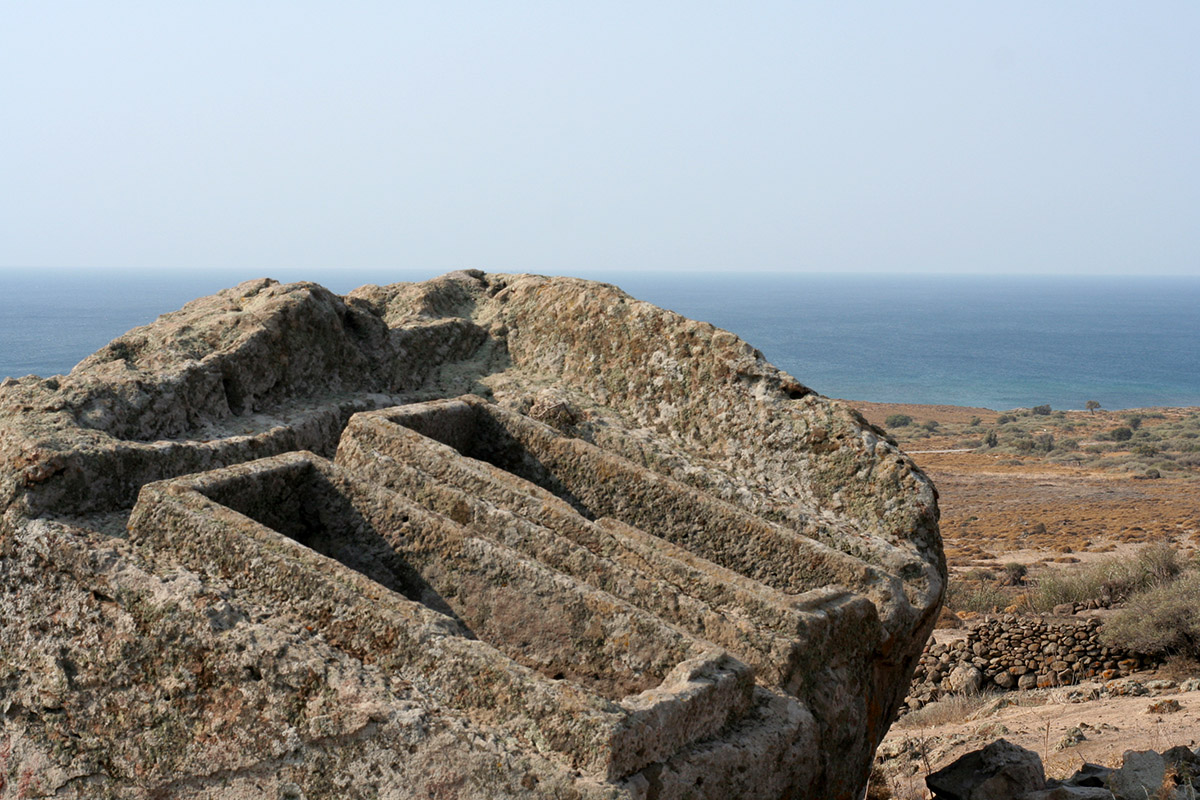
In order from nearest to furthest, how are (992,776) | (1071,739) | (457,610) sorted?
(457,610)
(992,776)
(1071,739)

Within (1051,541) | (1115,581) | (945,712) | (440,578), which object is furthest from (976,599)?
(440,578)

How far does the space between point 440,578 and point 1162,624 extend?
11.1m

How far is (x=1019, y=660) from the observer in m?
12.7

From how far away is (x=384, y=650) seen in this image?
14.6 feet

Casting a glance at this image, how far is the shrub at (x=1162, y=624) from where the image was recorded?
39.9 feet

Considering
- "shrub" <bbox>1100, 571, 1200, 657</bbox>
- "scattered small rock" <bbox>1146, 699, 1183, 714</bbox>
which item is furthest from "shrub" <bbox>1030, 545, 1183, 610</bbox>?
"scattered small rock" <bbox>1146, 699, 1183, 714</bbox>

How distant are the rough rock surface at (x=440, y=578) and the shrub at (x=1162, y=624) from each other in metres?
7.65

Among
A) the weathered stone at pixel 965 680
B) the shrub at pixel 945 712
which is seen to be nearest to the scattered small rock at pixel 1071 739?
the shrub at pixel 945 712

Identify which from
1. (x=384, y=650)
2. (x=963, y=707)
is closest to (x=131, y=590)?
(x=384, y=650)

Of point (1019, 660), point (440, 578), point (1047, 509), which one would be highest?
point (440, 578)

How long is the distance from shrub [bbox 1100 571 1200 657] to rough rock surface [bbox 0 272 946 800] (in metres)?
7.65

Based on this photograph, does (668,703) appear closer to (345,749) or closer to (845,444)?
(345,749)

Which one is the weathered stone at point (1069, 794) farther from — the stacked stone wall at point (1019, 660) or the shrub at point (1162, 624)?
the shrub at point (1162, 624)

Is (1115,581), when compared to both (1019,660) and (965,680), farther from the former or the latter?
(965,680)
